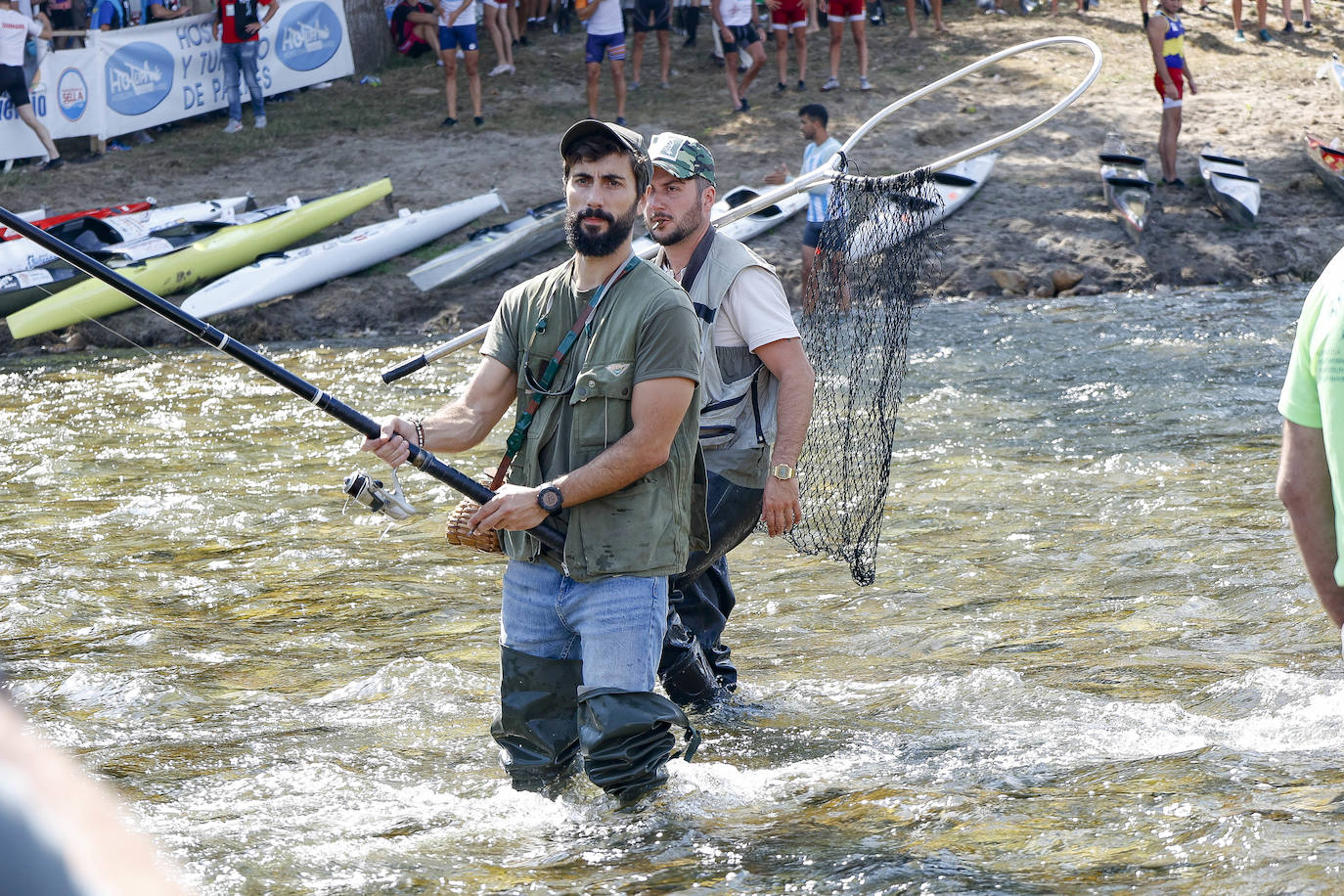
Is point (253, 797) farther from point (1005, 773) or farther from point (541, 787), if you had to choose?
point (1005, 773)

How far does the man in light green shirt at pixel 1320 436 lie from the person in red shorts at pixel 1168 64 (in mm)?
14164

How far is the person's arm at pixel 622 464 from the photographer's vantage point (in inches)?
155

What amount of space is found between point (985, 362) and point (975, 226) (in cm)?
474

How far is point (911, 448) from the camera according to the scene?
9.77 meters

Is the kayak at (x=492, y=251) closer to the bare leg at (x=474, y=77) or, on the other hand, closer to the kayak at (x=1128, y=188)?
the bare leg at (x=474, y=77)

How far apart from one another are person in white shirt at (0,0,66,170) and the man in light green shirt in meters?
17.3

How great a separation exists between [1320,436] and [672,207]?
8.32 feet

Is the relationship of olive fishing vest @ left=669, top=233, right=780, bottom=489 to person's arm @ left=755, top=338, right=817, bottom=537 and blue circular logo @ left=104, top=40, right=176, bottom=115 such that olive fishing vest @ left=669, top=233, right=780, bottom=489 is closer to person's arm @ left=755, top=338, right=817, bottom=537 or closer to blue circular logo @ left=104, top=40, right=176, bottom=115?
person's arm @ left=755, top=338, right=817, bottom=537

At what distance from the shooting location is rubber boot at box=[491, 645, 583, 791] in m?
4.27

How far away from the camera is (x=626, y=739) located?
406 cm

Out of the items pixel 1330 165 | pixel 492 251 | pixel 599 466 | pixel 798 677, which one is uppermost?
pixel 599 466

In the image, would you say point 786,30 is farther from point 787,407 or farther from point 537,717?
point 537,717

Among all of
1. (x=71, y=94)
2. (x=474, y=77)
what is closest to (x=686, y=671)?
(x=474, y=77)

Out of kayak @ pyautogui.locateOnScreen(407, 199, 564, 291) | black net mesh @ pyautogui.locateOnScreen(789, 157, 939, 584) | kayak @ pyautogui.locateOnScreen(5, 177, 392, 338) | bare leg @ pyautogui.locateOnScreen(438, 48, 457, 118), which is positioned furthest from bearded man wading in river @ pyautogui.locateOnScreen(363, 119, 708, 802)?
bare leg @ pyautogui.locateOnScreen(438, 48, 457, 118)
